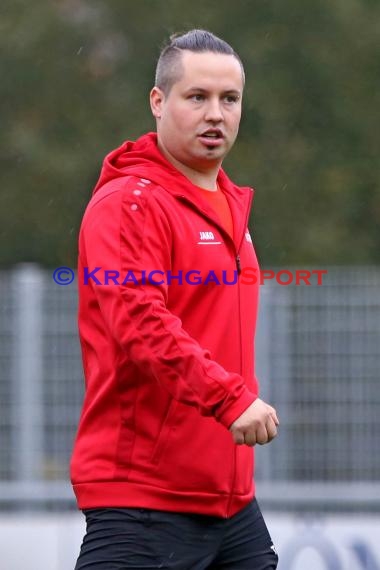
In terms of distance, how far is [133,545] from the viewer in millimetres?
3486

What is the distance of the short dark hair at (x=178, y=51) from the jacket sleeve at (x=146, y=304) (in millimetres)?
344

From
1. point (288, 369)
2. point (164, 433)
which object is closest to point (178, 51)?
point (164, 433)

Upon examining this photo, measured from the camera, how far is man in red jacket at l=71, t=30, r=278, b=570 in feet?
11.0

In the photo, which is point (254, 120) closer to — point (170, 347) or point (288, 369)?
point (288, 369)

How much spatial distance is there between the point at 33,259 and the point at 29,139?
133 cm

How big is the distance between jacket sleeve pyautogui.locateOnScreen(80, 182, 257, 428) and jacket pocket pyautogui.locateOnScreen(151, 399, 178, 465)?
0.45 feet

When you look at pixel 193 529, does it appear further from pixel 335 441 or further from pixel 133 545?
pixel 335 441

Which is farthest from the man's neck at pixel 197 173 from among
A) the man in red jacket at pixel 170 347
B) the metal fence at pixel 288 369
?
the metal fence at pixel 288 369

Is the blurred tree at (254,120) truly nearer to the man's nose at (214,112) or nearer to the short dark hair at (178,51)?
the short dark hair at (178,51)

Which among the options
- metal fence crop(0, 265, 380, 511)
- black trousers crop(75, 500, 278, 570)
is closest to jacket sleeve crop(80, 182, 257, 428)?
black trousers crop(75, 500, 278, 570)

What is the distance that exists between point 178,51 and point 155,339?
0.84 m

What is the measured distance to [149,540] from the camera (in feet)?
11.5

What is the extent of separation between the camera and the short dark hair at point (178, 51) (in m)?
3.66

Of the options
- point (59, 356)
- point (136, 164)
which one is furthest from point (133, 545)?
point (59, 356)
